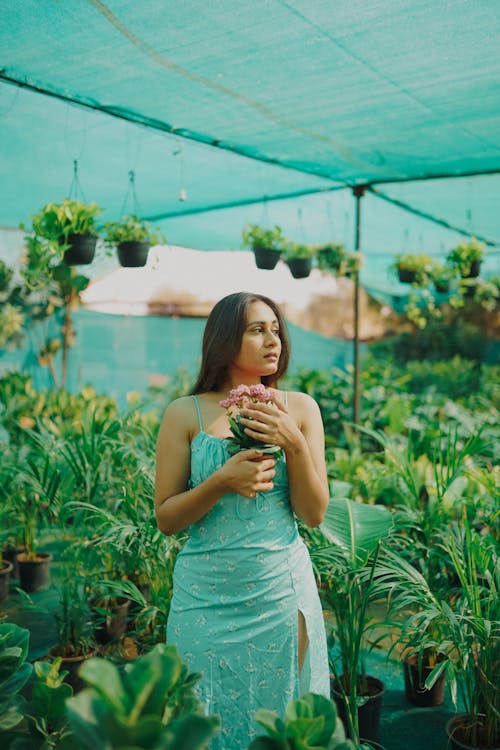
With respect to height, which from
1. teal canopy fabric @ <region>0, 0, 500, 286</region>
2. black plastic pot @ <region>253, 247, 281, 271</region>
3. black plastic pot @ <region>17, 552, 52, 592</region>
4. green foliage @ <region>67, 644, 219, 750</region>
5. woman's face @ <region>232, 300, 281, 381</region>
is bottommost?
black plastic pot @ <region>17, 552, 52, 592</region>

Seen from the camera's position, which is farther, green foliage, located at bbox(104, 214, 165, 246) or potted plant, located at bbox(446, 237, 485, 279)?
potted plant, located at bbox(446, 237, 485, 279)

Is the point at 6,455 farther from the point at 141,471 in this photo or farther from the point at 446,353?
the point at 446,353

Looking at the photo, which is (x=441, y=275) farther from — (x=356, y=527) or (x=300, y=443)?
(x=300, y=443)

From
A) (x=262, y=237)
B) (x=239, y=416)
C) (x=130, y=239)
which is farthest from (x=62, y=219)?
(x=239, y=416)

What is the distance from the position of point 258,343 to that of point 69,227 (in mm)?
2631

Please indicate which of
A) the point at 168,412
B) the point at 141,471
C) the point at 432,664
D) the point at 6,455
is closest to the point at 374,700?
the point at 432,664

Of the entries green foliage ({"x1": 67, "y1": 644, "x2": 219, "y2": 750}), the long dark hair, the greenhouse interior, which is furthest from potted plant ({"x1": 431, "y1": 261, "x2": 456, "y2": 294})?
green foliage ({"x1": 67, "y1": 644, "x2": 219, "y2": 750})

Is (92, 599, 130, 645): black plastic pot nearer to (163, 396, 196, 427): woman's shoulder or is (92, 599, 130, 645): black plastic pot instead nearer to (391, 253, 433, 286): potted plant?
(163, 396, 196, 427): woman's shoulder

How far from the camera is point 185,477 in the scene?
1.56m

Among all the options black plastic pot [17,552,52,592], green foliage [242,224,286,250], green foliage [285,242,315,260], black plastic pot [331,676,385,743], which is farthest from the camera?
green foliage [285,242,315,260]

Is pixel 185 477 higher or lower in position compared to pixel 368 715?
higher

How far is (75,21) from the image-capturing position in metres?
2.50

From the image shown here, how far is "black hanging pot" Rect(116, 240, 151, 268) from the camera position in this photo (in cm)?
427

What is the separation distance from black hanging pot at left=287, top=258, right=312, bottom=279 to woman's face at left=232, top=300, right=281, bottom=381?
423 cm
